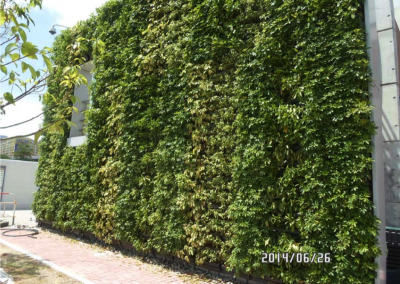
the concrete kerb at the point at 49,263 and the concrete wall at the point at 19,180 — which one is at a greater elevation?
the concrete wall at the point at 19,180

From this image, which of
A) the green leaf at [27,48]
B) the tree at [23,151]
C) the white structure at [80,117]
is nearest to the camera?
the green leaf at [27,48]

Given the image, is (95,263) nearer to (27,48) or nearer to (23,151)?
(27,48)

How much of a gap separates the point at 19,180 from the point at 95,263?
46.5ft

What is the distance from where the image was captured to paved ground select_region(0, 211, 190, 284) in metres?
4.66

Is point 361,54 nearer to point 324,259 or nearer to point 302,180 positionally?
point 302,180

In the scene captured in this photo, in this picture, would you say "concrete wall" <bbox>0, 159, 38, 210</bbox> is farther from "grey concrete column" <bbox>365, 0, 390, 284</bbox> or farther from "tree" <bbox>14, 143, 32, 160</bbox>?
"tree" <bbox>14, 143, 32, 160</bbox>

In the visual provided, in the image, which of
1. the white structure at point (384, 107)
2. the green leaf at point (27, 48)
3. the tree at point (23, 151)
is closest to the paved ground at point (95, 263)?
the white structure at point (384, 107)

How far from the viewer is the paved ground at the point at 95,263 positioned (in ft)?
15.3

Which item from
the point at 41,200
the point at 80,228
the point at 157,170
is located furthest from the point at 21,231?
the point at 157,170

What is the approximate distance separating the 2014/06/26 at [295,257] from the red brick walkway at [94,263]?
4.96 ft

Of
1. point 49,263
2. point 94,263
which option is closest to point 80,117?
point 49,263

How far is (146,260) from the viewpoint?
578 centimetres

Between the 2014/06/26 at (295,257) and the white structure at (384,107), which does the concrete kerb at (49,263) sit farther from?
the white structure at (384,107)

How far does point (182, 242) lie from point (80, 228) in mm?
3747
